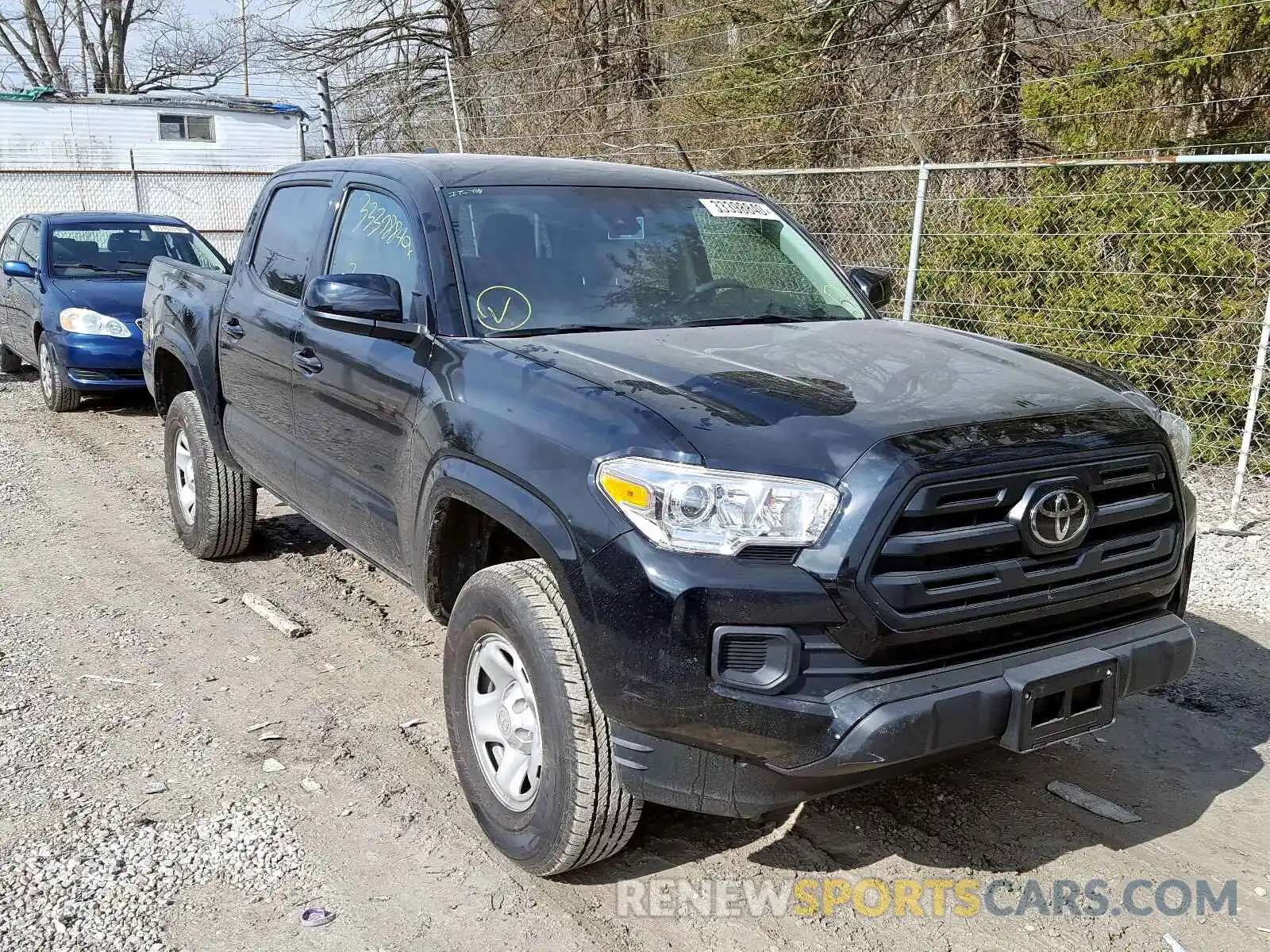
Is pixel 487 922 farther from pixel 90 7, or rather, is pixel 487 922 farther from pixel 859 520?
pixel 90 7

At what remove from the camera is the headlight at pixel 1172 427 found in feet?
10.8

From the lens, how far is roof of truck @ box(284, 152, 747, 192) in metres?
3.99

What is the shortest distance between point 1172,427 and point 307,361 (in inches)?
119

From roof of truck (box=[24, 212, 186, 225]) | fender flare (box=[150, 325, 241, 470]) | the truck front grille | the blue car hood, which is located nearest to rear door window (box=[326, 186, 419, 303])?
fender flare (box=[150, 325, 241, 470])

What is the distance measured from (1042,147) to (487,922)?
11.7 m

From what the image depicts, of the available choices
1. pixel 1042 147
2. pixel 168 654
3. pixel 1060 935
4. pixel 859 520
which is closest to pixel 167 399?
pixel 168 654

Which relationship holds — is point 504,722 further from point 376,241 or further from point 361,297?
point 376,241

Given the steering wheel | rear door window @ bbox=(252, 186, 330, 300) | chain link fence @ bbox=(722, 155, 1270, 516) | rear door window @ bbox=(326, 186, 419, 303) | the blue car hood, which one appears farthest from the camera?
the blue car hood

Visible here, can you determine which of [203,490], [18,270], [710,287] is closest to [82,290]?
[18,270]

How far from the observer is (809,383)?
304 cm

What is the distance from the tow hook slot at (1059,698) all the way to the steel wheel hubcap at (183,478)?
4538 millimetres

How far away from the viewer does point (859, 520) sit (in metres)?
2.54

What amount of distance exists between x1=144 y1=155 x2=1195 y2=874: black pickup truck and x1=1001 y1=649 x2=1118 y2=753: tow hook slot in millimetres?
11

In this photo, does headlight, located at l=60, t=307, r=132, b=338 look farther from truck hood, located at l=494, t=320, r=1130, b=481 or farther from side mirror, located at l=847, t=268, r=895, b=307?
truck hood, located at l=494, t=320, r=1130, b=481
